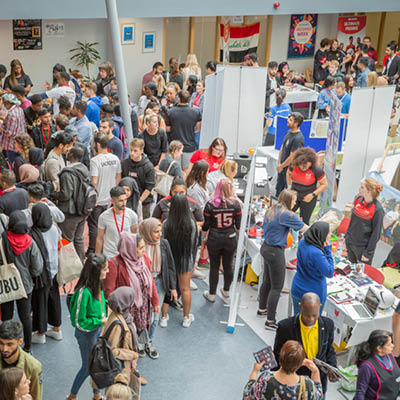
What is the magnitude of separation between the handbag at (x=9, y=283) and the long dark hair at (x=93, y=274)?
734 mm

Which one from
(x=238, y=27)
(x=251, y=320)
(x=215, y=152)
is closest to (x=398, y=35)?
(x=238, y=27)

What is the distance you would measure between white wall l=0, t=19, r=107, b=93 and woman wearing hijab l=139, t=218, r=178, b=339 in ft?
26.7

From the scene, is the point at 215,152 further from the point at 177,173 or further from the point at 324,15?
the point at 324,15

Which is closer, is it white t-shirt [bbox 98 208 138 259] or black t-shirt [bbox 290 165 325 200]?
white t-shirt [bbox 98 208 138 259]

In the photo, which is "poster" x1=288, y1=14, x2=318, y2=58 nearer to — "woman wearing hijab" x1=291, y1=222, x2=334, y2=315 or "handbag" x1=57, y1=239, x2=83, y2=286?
"woman wearing hijab" x1=291, y1=222, x2=334, y2=315

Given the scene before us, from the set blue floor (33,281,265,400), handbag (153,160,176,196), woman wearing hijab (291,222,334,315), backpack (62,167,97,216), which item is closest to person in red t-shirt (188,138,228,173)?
handbag (153,160,176,196)

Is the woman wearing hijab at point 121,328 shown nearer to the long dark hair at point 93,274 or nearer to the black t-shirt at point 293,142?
the long dark hair at point 93,274

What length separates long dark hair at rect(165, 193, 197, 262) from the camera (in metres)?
5.48

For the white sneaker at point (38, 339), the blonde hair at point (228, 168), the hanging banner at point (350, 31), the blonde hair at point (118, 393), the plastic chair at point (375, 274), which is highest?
the hanging banner at point (350, 31)

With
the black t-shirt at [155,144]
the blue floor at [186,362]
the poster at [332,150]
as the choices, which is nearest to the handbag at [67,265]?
the blue floor at [186,362]

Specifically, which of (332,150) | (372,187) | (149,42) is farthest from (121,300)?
(149,42)

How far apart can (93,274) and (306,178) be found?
12.1ft

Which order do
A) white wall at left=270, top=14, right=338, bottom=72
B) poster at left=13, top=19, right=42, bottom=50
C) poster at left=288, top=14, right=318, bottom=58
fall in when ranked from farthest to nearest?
poster at left=288, top=14, right=318, bottom=58
white wall at left=270, top=14, right=338, bottom=72
poster at left=13, top=19, right=42, bottom=50

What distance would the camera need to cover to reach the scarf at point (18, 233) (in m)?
4.77
